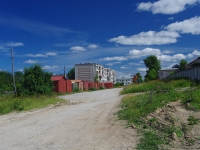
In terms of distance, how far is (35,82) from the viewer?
24406mm

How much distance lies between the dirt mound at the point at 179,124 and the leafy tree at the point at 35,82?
59.8 feet

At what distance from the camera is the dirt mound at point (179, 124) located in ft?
18.1

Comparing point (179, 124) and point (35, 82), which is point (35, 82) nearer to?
point (35, 82)

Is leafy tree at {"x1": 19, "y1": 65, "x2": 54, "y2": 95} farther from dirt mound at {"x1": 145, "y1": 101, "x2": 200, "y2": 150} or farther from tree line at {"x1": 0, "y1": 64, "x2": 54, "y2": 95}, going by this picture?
dirt mound at {"x1": 145, "y1": 101, "x2": 200, "y2": 150}

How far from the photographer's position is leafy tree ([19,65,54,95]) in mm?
24344

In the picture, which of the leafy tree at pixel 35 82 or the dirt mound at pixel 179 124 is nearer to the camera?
the dirt mound at pixel 179 124

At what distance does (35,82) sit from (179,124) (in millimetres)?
19999

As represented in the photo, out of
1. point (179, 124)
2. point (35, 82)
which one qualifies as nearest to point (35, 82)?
point (35, 82)

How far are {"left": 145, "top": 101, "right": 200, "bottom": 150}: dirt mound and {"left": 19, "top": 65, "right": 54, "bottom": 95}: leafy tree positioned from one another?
59.8ft

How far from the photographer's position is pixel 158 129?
671 centimetres

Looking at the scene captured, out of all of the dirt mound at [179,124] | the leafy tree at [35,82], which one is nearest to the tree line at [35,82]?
the leafy tree at [35,82]

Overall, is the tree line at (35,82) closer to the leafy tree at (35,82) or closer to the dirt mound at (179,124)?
A: the leafy tree at (35,82)

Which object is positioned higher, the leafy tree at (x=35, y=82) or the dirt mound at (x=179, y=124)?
the leafy tree at (x=35, y=82)

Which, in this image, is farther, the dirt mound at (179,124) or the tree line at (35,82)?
the tree line at (35,82)
